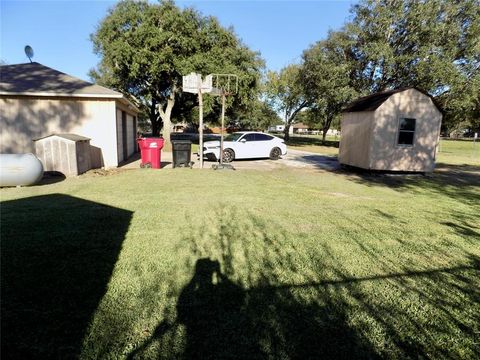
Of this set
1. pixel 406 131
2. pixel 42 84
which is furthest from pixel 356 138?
pixel 42 84

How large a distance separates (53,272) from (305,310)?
2.77m

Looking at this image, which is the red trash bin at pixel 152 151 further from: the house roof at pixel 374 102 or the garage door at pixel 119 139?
the house roof at pixel 374 102

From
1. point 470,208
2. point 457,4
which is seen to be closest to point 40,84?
point 470,208

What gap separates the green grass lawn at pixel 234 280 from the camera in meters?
2.41

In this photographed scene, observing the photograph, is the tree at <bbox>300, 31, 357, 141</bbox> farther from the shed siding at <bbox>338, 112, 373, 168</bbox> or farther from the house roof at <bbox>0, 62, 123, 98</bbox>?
the house roof at <bbox>0, 62, 123, 98</bbox>

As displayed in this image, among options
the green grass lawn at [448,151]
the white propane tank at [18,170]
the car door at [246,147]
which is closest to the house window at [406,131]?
the car door at [246,147]

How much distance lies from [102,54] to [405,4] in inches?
897

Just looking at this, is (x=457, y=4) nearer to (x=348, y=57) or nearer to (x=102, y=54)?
(x=348, y=57)

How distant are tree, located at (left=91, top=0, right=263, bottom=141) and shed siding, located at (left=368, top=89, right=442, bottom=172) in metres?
13.2

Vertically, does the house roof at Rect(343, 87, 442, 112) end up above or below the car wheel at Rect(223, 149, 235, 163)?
above

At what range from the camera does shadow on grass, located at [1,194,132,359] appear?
Result: 7.75 feet

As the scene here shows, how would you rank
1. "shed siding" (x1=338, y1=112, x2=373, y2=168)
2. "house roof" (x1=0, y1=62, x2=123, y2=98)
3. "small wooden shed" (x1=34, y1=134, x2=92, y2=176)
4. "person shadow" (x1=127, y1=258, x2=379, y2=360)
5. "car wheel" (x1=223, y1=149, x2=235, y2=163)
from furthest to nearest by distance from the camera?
"car wheel" (x1=223, y1=149, x2=235, y2=163) → "shed siding" (x1=338, y1=112, x2=373, y2=168) → "house roof" (x1=0, y1=62, x2=123, y2=98) → "small wooden shed" (x1=34, y1=134, x2=92, y2=176) → "person shadow" (x1=127, y1=258, x2=379, y2=360)

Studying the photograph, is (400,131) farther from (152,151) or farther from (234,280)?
(234,280)

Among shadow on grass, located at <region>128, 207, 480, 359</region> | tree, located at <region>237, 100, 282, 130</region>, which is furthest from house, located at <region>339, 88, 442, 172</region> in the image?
tree, located at <region>237, 100, 282, 130</region>
